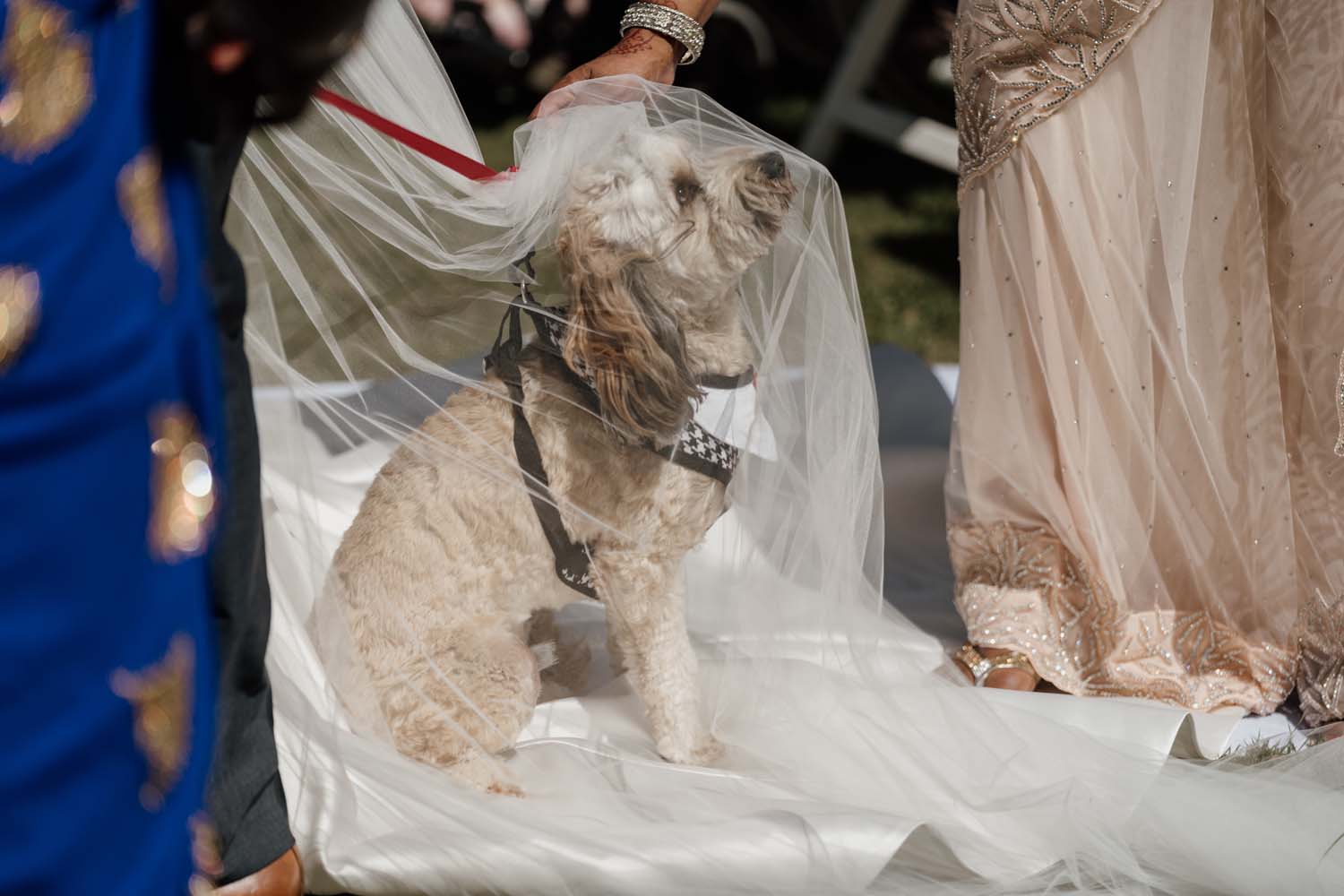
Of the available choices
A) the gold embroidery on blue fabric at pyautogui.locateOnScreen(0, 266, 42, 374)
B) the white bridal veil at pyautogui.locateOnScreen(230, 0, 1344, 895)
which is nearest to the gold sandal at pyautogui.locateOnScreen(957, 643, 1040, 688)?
the white bridal veil at pyautogui.locateOnScreen(230, 0, 1344, 895)

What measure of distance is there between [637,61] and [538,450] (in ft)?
1.80

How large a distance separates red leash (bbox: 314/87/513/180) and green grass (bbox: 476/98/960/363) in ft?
6.38

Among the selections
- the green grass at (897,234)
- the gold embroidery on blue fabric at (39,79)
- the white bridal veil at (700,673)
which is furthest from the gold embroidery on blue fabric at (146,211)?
the green grass at (897,234)

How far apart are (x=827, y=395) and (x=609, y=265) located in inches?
16.0

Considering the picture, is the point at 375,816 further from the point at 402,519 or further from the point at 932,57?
the point at 932,57

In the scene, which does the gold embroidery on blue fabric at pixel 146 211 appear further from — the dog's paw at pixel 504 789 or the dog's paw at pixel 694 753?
the dog's paw at pixel 694 753

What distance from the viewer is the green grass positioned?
4.29 m

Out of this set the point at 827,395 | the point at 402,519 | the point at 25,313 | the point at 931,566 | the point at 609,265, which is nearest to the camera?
the point at 25,313

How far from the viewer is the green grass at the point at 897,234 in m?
4.29

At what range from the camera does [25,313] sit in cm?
88

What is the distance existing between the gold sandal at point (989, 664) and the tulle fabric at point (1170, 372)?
0.07 ft

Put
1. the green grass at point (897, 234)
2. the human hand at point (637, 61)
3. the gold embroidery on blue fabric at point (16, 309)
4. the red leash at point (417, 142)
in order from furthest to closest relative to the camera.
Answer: the green grass at point (897, 234) → the human hand at point (637, 61) → the red leash at point (417, 142) → the gold embroidery on blue fabric at point (16, 309)

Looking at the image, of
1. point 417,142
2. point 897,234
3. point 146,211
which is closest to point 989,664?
point 417,142

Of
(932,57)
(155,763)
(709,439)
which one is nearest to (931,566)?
(709,439)
